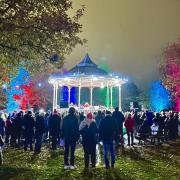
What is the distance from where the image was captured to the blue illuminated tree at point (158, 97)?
309 ft

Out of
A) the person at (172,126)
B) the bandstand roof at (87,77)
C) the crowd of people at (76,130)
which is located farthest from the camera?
the bandstand roof at (87,77)

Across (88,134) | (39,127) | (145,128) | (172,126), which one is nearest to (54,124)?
(39,127)

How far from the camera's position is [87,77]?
120ft

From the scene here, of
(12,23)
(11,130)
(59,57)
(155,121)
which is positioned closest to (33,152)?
(11,130)

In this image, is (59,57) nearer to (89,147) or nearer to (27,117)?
(27,117)

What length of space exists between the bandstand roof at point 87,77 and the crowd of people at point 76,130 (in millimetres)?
10282

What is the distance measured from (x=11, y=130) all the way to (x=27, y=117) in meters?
3.40

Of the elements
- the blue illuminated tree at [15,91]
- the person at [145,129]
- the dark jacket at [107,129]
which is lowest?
the person at [145,129]

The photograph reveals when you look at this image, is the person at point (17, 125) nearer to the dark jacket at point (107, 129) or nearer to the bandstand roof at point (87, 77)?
the dark jacket at point (107, 129)

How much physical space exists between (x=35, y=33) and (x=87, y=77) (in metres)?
17.9

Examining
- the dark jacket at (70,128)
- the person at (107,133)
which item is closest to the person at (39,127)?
the dark jacket at (70,128)

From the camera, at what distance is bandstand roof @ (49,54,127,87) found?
3681 centimetres

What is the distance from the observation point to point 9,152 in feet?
65.0

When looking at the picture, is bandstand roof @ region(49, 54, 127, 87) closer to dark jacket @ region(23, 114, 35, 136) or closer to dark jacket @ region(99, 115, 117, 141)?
dark jacket @ region(23, 114, 35, 136)
